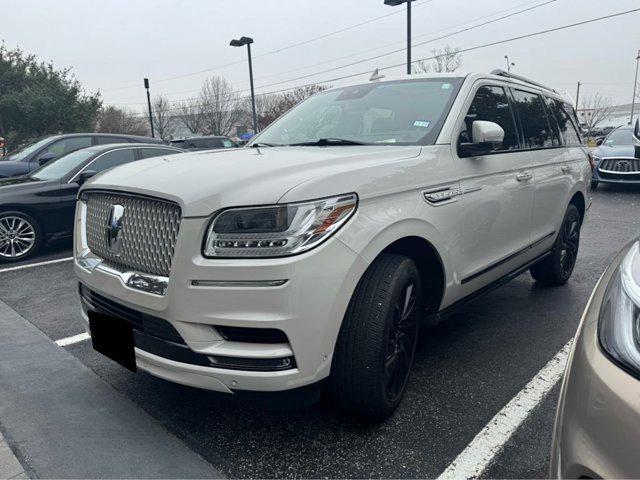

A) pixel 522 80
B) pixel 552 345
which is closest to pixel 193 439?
pixel 552 345

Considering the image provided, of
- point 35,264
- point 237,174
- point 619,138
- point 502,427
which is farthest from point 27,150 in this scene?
point 619,138

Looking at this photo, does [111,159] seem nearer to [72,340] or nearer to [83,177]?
[83,177]

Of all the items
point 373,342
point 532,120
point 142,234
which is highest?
point 532,120

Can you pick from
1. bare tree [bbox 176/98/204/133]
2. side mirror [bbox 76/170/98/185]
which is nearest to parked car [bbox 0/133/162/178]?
side mirror [bbox 76/170/98/185]

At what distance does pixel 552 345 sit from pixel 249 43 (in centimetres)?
1848

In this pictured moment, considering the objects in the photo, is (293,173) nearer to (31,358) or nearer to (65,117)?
(31,358)

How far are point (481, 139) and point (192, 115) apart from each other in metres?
63.6

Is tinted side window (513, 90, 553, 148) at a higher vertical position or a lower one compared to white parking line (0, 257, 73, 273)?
higher

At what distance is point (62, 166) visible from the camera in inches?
281

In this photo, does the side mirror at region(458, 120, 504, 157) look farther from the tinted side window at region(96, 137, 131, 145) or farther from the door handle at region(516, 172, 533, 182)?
the tinted side window at region(96, 137, 131, 145)

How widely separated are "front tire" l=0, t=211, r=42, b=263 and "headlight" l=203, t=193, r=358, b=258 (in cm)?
552

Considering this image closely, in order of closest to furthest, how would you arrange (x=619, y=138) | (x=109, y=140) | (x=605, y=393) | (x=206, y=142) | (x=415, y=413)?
(x=605, y=393)
(x=415, y=413)
(x=109, y=140)
(x=619, y=138)
(x=206, y=142)

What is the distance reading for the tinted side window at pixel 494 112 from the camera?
3227mm

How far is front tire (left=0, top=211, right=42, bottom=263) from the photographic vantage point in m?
6.32
